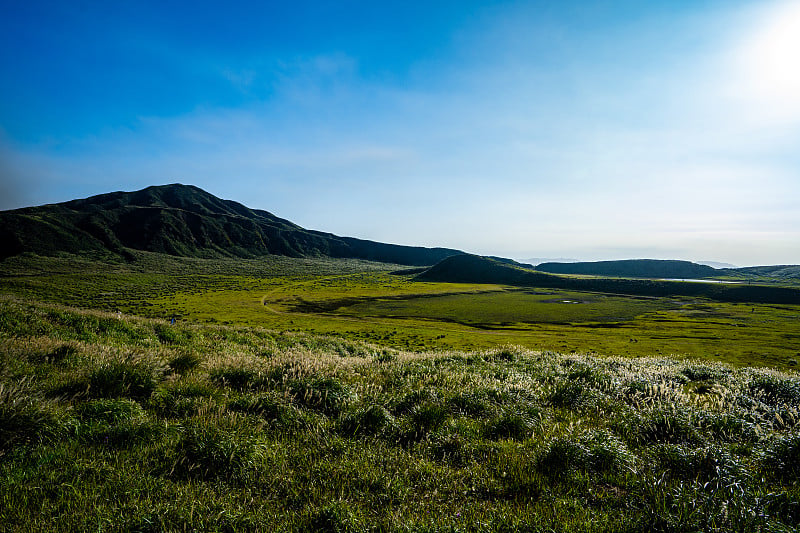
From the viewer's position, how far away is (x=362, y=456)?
5.59m

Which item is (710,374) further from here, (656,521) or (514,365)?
(656,521)

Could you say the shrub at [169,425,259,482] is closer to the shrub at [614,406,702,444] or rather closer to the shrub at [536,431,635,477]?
the shrub at [536,431,635,477]

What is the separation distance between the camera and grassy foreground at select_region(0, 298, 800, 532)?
4.02 m

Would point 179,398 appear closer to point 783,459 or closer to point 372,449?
point 372,449

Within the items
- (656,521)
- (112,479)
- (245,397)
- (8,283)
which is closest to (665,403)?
(656,521)

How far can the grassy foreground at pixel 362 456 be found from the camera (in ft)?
13.2

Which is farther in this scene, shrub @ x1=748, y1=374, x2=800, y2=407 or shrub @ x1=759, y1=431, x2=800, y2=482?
shrub @ x1=748, y1=374, x2=800, y2=407

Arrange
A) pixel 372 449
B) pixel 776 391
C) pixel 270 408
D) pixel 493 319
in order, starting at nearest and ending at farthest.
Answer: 1. pixel 372 449
2. pixel 270 408
3. pixel 776 391
4. pixel 493 319

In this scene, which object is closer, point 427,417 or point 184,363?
point 427,417

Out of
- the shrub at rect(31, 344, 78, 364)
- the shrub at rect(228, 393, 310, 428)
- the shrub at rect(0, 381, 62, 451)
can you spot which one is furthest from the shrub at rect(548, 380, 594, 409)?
the shrub at rect(31, 344, 78, 364)

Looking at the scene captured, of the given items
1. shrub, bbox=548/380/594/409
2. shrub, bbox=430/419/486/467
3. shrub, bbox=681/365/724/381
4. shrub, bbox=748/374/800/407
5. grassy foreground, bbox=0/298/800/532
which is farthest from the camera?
shrub, bbox=681/365/724/381

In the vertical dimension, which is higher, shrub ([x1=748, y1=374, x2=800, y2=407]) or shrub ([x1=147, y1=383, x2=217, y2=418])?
shrub ([x1=147, y1=383, x2=217, y2=418])

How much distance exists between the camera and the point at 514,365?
1468 centimetres

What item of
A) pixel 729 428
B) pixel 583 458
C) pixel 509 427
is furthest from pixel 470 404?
pixel 729 428
